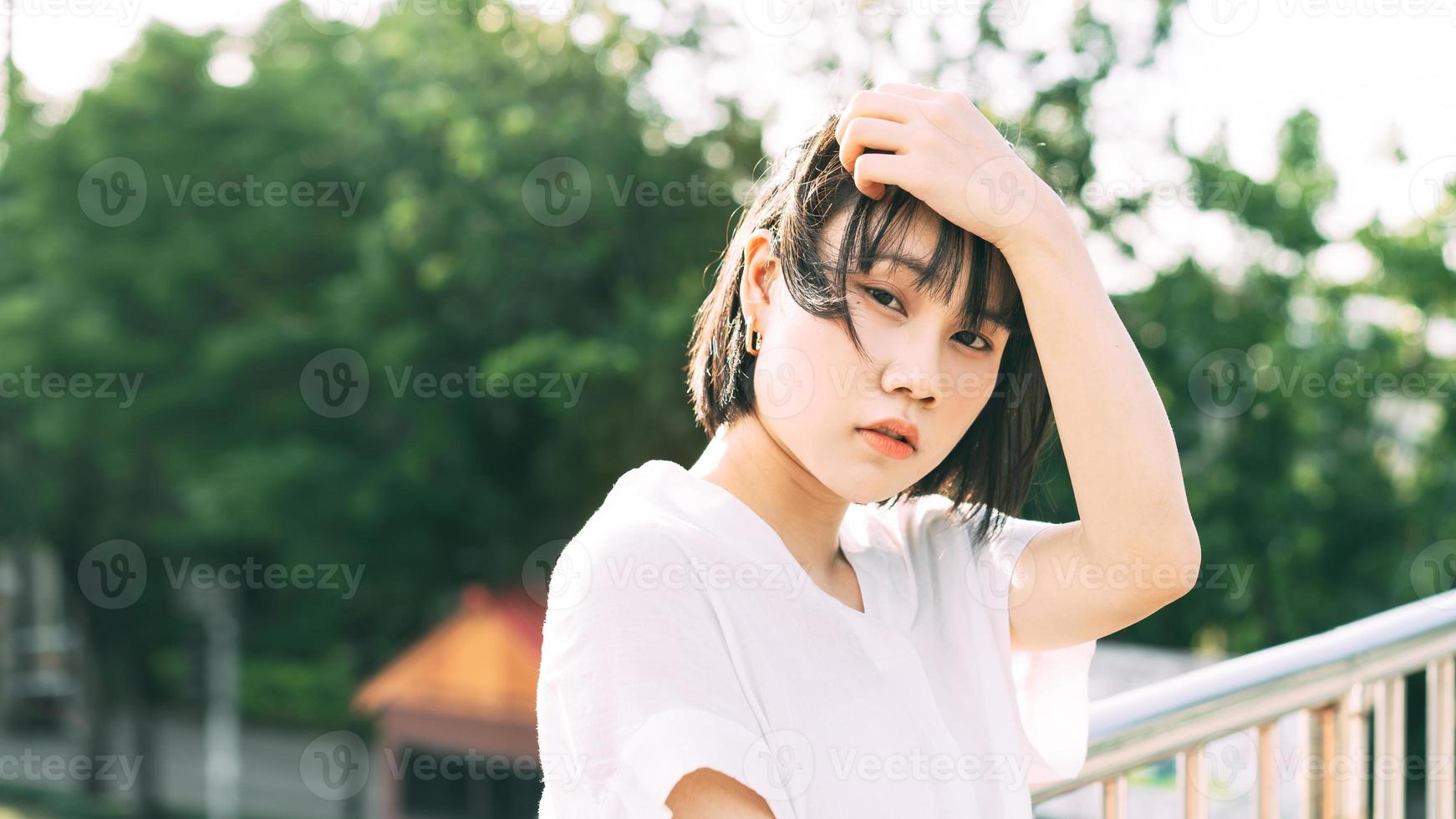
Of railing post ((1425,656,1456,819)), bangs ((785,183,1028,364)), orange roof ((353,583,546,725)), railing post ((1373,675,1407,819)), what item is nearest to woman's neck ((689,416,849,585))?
bangs ((785,183,1028,364))

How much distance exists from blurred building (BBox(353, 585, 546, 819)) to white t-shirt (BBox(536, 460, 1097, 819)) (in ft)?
33.4

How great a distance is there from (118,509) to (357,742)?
567cm

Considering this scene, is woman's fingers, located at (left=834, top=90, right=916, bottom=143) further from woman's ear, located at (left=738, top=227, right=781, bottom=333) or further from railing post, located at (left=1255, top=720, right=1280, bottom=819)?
railing post, located at (left=1255, top=720, right=1280, bottom=819)

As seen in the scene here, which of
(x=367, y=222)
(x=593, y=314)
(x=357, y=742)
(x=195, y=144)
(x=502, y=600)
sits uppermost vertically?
(x=195, y=144)

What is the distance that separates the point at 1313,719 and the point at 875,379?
1.01 meters

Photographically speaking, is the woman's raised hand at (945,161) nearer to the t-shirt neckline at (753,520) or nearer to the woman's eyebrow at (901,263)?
the woman's eyebrow at (901,263)

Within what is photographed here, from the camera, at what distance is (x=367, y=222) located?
12.9 metres

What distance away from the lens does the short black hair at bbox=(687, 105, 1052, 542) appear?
0.95 metres

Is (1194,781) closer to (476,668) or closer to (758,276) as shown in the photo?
(758,276)

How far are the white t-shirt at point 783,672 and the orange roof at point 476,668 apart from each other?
1010 cm

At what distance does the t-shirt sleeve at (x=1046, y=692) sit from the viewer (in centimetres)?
116

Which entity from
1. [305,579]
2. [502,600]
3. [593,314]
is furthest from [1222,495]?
[305,579]

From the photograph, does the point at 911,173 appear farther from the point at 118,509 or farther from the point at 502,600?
the point at 118,509

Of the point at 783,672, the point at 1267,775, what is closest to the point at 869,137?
the point at 783,672
